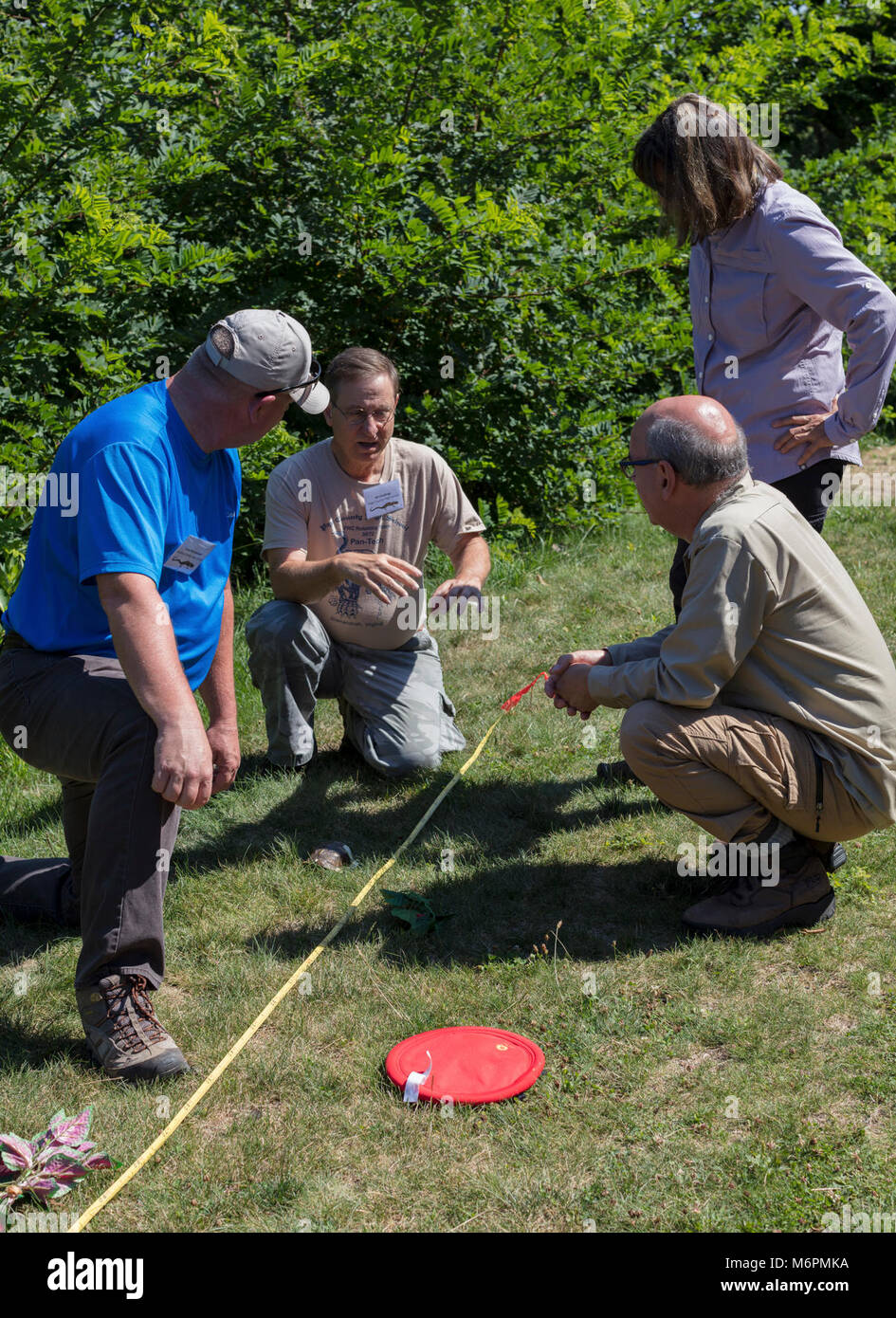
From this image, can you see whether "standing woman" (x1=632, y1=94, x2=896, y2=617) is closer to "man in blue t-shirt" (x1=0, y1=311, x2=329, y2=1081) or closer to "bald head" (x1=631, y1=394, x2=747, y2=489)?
"bald head" (x1=631, y1=394, x2=747, y2=489)

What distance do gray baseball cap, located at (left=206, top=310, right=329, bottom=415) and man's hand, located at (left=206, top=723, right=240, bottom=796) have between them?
107 cm

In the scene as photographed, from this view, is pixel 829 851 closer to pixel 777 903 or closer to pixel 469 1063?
pixel 777 903

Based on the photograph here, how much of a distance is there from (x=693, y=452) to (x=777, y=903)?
1.39m

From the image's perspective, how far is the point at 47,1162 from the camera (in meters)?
2.70

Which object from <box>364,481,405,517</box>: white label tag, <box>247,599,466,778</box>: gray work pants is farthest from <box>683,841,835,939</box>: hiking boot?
<box>364,481,405,517</box>: white label tag

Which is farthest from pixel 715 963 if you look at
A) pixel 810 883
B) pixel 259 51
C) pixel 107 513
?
pixel 259 51

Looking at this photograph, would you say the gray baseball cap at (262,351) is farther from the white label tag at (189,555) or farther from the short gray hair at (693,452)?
the short gray hair at (693,452)

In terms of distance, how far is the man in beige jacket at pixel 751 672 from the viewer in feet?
11.2

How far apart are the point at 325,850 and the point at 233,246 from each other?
4.11 metres

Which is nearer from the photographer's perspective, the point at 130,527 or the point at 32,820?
the point at 130,527

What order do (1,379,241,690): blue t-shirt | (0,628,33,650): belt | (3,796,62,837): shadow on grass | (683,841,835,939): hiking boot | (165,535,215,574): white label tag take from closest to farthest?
(1,379,241,690): blue t-shirt → (165,535,215,574): white label tag → (0,628,33,650): belt → (683,841,835,939): hiking boot → (3,796,62,837): shadow on grass

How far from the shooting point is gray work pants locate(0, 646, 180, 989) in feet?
10.1
